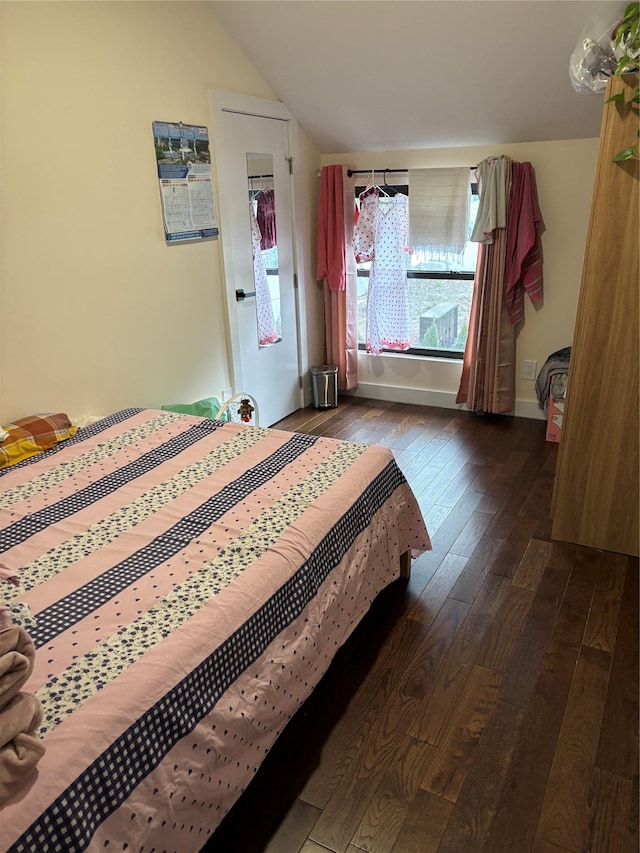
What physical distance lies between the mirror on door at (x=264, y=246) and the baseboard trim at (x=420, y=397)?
947 mm

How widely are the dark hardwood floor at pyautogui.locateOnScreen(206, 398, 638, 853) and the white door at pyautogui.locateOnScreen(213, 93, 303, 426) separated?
5.74ft

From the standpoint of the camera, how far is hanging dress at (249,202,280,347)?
3855mm

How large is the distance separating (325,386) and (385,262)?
3.24 ft

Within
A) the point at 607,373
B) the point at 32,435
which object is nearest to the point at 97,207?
the point at 32,435

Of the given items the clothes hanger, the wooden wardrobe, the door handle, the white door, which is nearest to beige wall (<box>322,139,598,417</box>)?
the clothes hanger

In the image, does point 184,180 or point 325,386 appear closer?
point 184,180

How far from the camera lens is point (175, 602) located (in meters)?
1.50

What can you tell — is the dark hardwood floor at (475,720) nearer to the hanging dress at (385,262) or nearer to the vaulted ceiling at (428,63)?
the hanging dress at (385,262)

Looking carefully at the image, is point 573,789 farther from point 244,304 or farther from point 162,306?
point 244,304

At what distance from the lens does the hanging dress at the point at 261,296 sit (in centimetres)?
385

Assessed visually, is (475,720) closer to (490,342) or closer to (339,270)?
(490,342)

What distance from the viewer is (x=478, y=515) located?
9.89 feet

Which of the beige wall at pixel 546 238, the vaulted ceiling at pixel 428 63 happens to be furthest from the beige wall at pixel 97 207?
the beige wall at pixel 546 238

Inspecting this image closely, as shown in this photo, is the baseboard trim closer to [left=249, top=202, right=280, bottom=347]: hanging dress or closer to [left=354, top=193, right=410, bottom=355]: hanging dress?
[left=354, top=193, right=410, bottom=355]: hanging dress
